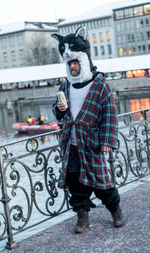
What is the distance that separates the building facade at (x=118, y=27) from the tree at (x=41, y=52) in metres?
4.28

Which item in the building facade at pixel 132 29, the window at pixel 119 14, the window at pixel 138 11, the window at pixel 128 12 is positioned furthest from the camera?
the window at pixel 119 14

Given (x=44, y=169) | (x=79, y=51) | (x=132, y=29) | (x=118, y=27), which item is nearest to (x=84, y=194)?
(x=44, y=169)

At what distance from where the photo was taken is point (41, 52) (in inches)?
2650

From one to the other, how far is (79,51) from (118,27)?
66704 millimetres

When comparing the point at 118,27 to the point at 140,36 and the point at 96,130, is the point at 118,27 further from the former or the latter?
the point at 96,130

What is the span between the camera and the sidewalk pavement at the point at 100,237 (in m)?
3.32

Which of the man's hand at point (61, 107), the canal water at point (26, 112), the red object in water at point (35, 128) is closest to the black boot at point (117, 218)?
the man's hand at point (61, 107)

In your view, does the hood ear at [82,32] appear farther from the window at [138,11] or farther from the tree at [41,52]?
the window at [138,11]

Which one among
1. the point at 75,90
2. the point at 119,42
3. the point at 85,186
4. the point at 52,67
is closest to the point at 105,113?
the point at 75,90

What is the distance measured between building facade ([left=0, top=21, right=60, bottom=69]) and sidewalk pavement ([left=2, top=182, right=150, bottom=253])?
212 ft

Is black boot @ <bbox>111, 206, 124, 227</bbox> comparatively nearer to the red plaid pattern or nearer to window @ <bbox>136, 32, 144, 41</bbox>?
the red plaid pattern

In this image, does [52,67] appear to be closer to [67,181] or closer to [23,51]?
[23,51]

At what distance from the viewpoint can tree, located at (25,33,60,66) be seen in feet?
219

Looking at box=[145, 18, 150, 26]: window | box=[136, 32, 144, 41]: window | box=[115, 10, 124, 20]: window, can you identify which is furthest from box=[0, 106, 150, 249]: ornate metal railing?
box=[115, 10, 124, 20]: window
